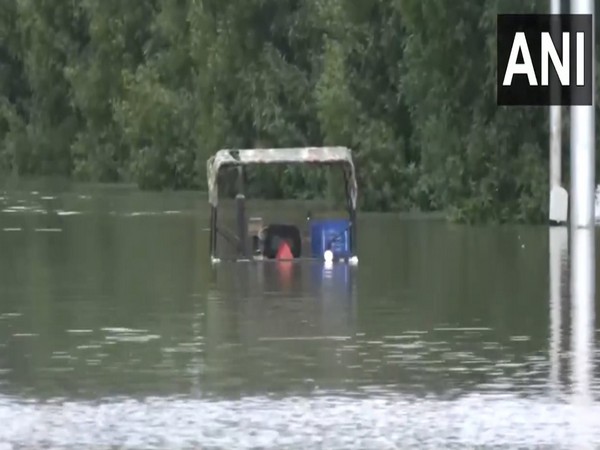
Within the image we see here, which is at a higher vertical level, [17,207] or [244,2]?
[244,2]

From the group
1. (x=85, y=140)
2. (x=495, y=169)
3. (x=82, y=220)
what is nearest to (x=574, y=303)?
(x=495, y=169)

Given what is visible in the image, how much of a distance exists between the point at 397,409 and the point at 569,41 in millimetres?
19966

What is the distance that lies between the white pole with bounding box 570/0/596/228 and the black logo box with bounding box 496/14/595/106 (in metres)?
0.26

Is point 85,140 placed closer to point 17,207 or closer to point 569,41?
point 17,207

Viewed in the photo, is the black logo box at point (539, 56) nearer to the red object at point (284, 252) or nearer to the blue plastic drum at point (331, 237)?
the blue plastic drum at point (331, 237)

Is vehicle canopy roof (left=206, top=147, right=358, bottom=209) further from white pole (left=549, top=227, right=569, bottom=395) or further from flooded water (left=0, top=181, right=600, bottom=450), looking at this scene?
white pole (left=549, top=227, right=569, bottom=395)

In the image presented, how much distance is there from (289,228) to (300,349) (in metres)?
9.88

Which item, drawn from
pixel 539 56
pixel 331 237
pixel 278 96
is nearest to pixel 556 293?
pixel 331 237

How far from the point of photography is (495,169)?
1458 inches

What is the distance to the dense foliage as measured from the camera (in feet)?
123

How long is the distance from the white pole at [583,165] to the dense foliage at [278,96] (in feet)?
10.3

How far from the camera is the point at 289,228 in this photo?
2711cm

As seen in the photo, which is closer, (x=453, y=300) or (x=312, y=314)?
(x=312, y=314)

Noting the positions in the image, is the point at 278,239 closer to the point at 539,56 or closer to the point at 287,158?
the point at 287,158
